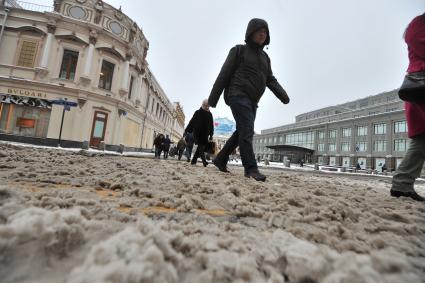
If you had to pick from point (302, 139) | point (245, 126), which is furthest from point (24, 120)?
point (302, 139)

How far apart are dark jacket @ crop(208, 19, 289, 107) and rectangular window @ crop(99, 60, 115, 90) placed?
18724 millimetres

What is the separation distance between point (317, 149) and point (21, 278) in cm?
5990

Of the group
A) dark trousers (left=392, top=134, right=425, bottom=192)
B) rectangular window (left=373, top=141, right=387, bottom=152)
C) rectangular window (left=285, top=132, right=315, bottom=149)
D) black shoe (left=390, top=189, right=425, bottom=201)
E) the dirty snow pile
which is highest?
rectangular window (left=285, top=132, right=315, bottom=149)

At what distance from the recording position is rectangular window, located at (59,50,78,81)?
17594mm

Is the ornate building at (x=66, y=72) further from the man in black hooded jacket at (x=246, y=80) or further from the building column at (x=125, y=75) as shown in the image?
the man in black hooded jacket at (x=246, y=80)

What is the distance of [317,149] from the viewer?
54.7 metres

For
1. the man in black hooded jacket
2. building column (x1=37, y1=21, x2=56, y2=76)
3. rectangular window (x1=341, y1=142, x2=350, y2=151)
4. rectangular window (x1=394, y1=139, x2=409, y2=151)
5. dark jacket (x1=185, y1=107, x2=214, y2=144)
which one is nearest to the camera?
the man in black hooded jacket

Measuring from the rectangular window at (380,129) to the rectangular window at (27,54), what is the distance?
50181 millimetres

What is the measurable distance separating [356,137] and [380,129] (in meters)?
4.66

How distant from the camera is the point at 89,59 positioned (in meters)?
17.9

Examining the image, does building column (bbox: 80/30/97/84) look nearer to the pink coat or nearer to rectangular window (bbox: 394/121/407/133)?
the pink coat

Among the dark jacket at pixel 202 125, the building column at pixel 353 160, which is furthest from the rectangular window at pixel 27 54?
the building column at pixel 353 160

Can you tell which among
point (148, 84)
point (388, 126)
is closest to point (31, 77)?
point (148, 84)

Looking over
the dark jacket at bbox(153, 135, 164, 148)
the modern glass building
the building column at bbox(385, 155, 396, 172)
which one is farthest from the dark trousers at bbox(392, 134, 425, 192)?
the building column at bbox(385, 155, 396, 172)
